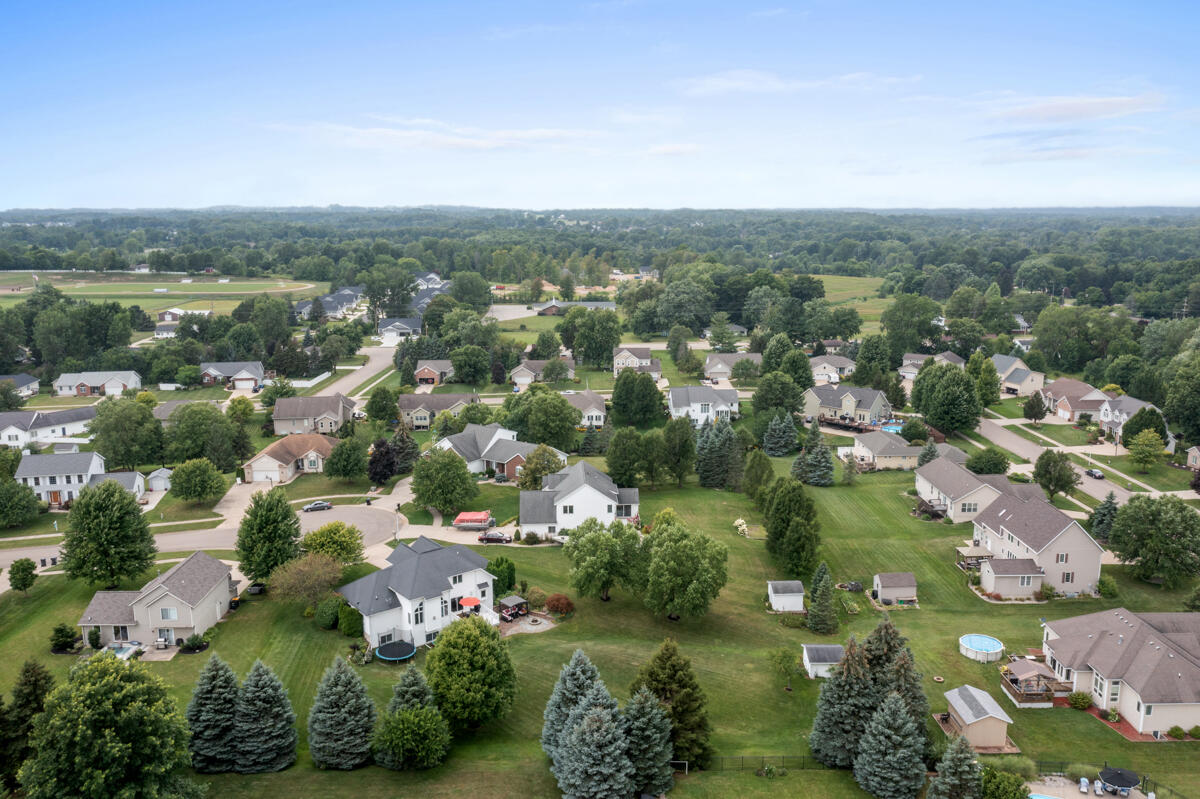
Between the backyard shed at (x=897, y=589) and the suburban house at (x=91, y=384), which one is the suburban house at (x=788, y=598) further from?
the suburban house at (x=91, y=384)

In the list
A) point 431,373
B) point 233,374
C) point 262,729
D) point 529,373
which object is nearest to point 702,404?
point 529,373

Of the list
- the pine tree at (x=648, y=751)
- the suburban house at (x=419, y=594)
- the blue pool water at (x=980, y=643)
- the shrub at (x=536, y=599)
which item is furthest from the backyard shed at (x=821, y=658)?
the suburban house at (x=419, y=594)

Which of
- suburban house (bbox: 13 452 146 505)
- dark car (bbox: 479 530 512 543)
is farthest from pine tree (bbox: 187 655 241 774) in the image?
suburban house (bbox: 13 452 146 505)

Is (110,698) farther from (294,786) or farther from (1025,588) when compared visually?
(1025,588)

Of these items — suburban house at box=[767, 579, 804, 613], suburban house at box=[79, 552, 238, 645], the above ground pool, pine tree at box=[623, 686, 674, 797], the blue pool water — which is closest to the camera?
pine tree at box=[623, 686, 674, 797]

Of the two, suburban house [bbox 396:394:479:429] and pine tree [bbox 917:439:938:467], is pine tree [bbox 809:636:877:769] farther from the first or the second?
suburban house [bbox 396:394:479:429]

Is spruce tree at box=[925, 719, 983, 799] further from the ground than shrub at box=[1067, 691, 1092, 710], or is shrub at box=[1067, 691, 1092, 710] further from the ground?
spruce tree at box=[925, 719, 983, 799]

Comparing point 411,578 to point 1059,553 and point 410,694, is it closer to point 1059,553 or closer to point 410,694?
point 410,694
